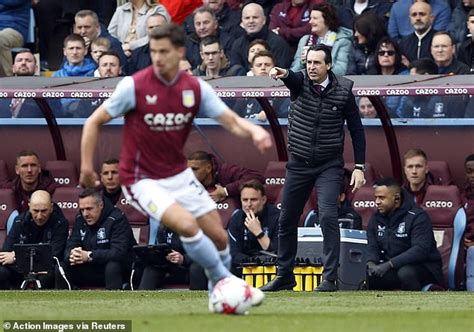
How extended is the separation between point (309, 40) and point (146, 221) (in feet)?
9.97

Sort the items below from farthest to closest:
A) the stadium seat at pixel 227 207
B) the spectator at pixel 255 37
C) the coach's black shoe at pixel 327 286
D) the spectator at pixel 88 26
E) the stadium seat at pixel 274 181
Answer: the spectator at pixel 88 26, the spectator at pixel 255 37, the stadium seat at pixel 274 181, the stadium seat at pixel 227 207, the coach's black shoe at pixel 327 286

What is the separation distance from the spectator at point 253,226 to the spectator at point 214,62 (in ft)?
7.11

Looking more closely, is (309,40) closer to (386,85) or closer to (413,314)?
Result: (386,85)

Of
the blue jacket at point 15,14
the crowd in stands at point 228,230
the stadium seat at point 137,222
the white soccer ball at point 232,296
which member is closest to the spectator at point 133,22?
the blue jacket at point 15,14

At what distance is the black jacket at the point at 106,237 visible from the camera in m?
16.7

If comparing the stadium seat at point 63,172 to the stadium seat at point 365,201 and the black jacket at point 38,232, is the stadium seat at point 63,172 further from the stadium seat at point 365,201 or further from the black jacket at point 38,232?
the stadium seat at point 365,201

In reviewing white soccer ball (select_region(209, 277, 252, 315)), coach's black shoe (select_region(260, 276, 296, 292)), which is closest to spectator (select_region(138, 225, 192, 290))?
coach's black shoe (select_region(260, 276, 296, 292))

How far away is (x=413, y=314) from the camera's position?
448 inches

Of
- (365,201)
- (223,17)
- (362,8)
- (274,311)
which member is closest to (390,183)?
(365,201)

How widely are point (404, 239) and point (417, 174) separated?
0.86m

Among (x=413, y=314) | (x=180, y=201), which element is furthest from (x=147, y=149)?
(x=413, y=314)

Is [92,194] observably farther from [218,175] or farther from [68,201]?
[218,175]

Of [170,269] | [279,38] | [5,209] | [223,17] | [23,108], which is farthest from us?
[223,17]

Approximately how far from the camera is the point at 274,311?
11.5 meters
